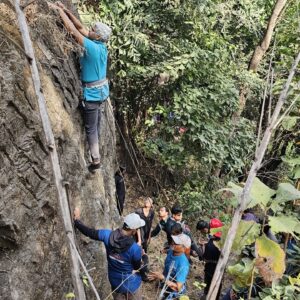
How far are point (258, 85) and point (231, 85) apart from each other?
4.03ft

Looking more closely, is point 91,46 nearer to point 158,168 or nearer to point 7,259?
point 7,259

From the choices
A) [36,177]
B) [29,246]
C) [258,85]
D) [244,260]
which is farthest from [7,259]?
[258,85]

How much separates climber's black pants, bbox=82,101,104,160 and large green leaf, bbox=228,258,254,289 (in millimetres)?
3870

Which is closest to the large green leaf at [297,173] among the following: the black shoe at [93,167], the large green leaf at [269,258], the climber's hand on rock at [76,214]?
the large green leaf at [269,258]

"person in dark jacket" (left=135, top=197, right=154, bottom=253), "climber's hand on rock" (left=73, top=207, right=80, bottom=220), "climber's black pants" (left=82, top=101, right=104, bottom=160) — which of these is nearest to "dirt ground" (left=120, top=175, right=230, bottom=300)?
"person in dark jacket" (left=135, top=197, right=154, bottom=253)

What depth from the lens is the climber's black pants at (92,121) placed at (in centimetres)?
576

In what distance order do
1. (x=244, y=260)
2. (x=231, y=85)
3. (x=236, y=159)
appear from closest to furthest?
(x=244, y=260)
(x=231, y=85)
(x=236, y=159)

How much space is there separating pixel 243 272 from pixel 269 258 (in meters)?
0.20

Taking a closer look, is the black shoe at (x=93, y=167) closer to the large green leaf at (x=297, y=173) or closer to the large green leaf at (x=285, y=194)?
the large green leaf at (x=297, y=173)

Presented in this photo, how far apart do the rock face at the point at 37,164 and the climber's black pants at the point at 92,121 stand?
0.39 ft

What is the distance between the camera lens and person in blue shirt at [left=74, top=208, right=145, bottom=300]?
4.84m

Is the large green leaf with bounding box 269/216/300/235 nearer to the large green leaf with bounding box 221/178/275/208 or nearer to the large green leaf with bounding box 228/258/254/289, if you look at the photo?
the large green leaf with bounding box 221/178/275/208

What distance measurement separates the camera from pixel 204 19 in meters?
9.55

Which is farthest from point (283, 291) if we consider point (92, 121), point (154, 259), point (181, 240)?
point (154, 259)
